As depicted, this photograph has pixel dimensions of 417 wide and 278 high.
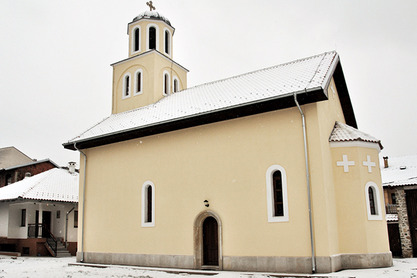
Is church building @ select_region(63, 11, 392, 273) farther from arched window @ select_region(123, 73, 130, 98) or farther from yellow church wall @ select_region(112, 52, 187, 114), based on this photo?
arched window @ select_region(123, 73, 130, 98)

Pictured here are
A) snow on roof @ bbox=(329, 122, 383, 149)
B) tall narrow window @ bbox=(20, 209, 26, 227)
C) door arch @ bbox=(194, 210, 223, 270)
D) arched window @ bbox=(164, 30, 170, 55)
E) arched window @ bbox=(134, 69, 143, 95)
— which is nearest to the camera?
snow on roof @ bbox=(329, 122, 383, 149)

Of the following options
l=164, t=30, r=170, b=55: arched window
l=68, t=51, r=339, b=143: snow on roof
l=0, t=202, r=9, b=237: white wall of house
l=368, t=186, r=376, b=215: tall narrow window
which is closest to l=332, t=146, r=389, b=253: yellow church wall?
l=368, t=186, r=376, b=215: tall narrow window

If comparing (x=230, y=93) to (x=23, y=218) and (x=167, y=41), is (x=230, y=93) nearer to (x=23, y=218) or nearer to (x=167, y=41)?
Answer: (x=167, y=41)

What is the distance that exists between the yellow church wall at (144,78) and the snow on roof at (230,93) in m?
0.67

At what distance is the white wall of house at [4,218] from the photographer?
74.4 feet

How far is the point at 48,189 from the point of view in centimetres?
2264

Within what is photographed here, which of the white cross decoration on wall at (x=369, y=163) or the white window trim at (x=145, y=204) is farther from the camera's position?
the white window trim at (x=145, y=204)

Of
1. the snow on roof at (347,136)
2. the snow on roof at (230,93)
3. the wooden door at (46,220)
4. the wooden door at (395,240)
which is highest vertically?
the snow on roof at (230,93)

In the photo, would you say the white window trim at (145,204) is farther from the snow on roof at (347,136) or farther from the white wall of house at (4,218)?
the white wall of house at (4,218)

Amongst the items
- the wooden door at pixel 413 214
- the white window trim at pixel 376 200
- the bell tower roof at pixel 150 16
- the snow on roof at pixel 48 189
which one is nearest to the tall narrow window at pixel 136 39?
the bell tower roof at pixel 150 16

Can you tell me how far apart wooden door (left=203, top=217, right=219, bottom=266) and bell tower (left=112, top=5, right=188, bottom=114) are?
754 centimetres

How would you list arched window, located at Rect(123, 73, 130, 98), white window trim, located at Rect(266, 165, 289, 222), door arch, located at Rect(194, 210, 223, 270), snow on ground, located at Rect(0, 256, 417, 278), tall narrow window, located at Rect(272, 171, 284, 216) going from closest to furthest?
snow on ground, located at Rect(0, 256, 417, 278) → white window trim, located at Rect(266, 165, 289, 222) → tall narrow window, located at Rect(272, 171, 284, 216) → door arch, located at Rect(194, 210, 223, 270) → arched window, located at Rect(123, 73, 130, 98)

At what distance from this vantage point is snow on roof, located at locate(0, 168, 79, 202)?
2144 centimetres

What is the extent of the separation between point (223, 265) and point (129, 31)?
14099 millimetres
